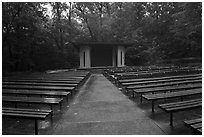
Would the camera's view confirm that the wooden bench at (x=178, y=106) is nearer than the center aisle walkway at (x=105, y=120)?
No

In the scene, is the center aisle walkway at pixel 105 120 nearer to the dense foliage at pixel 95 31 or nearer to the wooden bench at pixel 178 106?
the wooden bench at pixel 178 106

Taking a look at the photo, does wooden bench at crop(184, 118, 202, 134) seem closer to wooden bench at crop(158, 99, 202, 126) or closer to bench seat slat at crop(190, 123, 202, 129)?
bench seat slat at crop(190, 123, 202, 129)

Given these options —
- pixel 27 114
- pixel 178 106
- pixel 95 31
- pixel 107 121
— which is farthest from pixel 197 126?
pixel 95 31

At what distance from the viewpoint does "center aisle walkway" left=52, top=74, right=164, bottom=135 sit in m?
4.12

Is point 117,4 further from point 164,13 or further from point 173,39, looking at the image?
point 173,39

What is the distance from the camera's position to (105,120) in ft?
15.7

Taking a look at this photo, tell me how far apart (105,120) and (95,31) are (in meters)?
30.7

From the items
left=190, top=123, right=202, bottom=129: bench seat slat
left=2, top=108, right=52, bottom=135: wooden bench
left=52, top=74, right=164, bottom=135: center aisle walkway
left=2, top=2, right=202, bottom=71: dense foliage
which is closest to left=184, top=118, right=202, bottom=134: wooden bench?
left=190, top=123, right=202, bottom=129: bench seat slat

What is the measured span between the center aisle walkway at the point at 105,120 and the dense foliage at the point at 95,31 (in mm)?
13654

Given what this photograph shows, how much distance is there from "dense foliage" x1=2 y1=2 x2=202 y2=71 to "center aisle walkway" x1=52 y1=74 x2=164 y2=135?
1365 cm

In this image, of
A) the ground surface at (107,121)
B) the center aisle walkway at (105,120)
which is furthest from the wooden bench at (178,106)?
the center aisle walkway at (105,120)

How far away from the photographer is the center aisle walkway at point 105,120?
4125 millimetres

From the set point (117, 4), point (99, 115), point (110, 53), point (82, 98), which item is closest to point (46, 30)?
point (110, 53)

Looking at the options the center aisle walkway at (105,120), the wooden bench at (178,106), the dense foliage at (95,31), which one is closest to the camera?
the center aisle walkway at (105,120)
